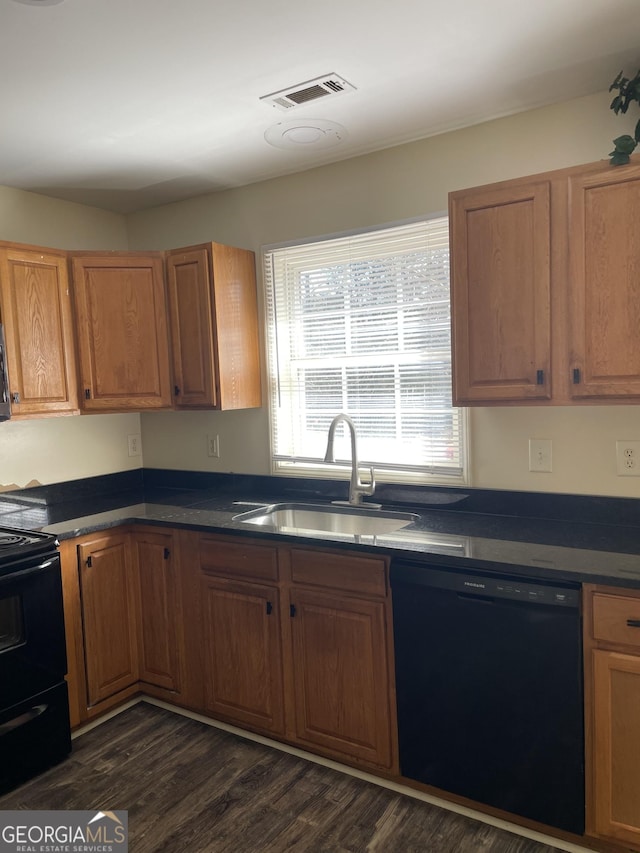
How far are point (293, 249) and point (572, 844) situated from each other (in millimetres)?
2601

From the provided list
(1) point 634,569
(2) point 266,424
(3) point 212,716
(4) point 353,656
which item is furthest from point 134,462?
(1) point 634,569

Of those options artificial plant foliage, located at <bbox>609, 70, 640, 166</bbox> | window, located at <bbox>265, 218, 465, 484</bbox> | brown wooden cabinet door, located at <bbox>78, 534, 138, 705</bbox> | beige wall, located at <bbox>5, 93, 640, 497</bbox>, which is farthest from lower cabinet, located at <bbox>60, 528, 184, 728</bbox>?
artificial plant foliage, located at <bbox>609, 70, 640, 166</bbox>

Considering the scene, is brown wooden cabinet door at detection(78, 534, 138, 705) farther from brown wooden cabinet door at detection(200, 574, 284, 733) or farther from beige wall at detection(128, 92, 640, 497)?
beige wall at detection(128, 92, 640, 497)

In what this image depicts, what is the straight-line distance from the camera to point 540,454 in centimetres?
250

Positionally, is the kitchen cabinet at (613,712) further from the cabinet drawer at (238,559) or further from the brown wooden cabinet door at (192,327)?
the brown wooden cabinet door at (192,327)

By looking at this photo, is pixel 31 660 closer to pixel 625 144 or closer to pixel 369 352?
pixel 369 352

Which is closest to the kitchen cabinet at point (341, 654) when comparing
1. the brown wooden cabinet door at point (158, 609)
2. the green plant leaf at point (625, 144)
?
the brown wooden cabinet door at point (158, 609)

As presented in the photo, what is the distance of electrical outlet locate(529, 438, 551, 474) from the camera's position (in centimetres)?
249

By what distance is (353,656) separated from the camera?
232cm

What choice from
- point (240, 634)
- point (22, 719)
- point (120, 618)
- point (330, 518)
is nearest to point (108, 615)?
point (120, 618)

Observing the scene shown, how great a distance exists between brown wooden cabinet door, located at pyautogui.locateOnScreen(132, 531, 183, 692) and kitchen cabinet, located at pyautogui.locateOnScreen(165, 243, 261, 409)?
0.70 metres

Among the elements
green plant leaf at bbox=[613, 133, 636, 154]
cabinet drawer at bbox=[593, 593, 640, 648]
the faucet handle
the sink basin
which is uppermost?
green plant leaf at bbox=[613, 133, 636, 154]

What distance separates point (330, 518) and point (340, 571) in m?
0.65

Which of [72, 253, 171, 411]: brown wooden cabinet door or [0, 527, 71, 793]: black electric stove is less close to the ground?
[72, 253, 171, 411]: brown wooden cabinet door
